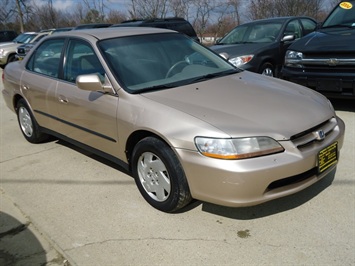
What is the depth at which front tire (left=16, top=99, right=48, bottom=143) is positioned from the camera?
485 cm

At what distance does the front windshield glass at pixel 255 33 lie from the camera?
738 centimetres

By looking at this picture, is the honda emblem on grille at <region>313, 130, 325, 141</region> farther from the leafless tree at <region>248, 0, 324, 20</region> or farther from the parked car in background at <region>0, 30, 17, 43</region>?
the parked car in background at <region>0, 30, 17, 43</region>

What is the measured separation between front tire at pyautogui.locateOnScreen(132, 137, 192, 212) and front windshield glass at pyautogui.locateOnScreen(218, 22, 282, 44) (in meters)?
5.09

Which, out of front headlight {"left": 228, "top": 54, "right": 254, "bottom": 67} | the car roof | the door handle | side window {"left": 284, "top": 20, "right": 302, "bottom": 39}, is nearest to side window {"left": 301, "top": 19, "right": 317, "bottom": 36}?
side window {"left": 284, "top": 20, "right": 302, "bottom": 39}

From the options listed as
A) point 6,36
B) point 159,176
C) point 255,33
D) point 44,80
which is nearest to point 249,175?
point 159,176

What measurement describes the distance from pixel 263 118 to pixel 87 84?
63.1 inches

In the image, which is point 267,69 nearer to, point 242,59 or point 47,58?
point 242,59

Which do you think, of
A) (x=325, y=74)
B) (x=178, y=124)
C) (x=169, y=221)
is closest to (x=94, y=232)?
(x=169, y=221)

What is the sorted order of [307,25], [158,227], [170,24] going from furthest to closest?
[170,24] < [307,25] < [158,227]

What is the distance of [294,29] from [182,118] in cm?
592

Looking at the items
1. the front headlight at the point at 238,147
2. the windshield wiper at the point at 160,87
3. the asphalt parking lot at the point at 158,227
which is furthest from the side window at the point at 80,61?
the front headlight at the point at 238,147

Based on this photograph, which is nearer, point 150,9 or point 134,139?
point 134,139

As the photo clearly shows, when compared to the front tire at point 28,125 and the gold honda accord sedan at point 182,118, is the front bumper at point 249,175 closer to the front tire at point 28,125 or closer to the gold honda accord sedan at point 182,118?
the gold honda accord sedan at point 182,118

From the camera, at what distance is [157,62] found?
3555 mm
